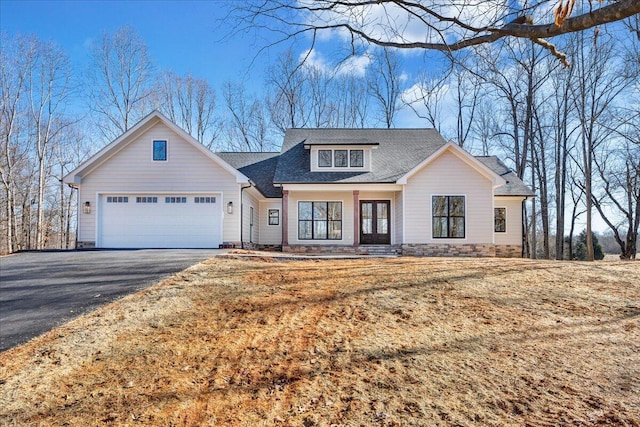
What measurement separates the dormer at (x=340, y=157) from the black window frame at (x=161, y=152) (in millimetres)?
5300

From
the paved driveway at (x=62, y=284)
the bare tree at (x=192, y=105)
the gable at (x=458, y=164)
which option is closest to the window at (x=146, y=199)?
the paved driveway at (x=62, y=284)

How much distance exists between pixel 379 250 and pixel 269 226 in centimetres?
524

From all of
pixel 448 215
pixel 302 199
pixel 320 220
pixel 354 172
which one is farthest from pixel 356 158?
pixel 448 215

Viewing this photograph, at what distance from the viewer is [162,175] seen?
13469mm

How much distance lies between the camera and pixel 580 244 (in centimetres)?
2316

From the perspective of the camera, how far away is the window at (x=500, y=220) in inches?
644

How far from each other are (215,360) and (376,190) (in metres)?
11.7

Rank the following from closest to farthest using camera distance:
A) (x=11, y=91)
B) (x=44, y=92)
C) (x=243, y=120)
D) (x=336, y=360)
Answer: (x=336, y=360)
(x=11, y=91)
(x=44, y=92)
(x=243, y=120)

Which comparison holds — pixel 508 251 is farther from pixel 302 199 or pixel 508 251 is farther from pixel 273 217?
pixel 273 217

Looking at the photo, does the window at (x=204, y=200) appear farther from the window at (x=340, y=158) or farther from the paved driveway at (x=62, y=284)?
the window at (x=340, y=158)

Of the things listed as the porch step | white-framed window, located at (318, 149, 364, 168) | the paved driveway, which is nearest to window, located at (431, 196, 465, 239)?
the porch step

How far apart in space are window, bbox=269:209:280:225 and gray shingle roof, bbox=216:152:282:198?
→ 78cm

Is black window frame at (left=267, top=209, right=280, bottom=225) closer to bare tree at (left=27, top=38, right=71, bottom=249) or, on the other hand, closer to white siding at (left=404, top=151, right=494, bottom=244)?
white siding at (left=404, top=151, right=494, bottom=244)

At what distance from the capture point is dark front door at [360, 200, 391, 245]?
611 inches
